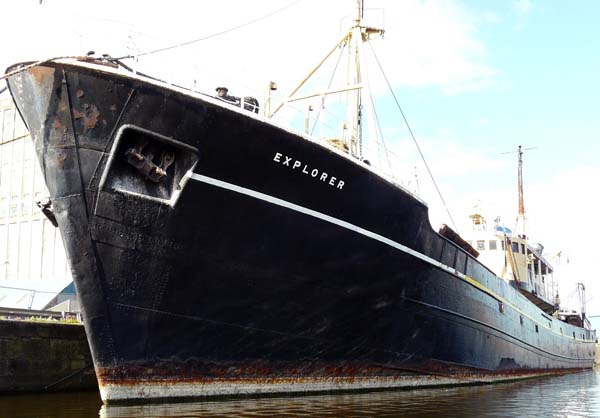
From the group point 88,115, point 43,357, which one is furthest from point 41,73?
point 43,357

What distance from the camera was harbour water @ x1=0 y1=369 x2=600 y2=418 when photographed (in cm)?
Result: 1023

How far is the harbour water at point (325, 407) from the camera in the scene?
1023 cm

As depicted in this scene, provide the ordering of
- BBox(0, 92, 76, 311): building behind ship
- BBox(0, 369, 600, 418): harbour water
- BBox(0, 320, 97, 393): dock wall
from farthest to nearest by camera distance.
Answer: BBox(0, 92, 76, 311): building behind ship
BBox(0, 320, 97, 393): dock wall
BBox(0, 369, 600, 418): harbour water

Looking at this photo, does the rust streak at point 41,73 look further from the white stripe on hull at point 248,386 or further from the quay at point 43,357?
the quay at point 43,357

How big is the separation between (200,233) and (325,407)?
13.1 feet

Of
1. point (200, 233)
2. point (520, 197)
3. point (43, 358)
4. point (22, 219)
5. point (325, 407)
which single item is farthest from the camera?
point (520, 197)

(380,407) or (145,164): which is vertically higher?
(145,164)

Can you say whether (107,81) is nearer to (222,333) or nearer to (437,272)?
(222,333)

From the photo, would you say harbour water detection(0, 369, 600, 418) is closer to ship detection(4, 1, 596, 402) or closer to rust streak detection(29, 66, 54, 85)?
ship detection(4, 1, 596, 402)

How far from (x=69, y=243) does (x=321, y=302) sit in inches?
209

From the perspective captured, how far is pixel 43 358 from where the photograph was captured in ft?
48.0

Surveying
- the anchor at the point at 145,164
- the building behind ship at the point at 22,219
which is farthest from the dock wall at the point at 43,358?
the building behind ship at the point at 22,219

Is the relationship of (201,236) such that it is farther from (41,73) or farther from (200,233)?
(41,73)

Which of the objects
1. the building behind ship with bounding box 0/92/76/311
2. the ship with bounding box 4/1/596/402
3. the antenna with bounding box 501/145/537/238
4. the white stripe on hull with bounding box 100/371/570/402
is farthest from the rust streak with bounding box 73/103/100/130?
the antenna with bounding box 501/145/537/238
